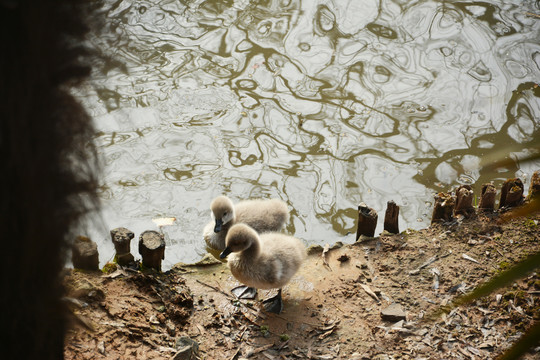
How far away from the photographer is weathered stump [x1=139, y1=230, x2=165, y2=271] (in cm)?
478

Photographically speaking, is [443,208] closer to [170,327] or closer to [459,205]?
[459,205]

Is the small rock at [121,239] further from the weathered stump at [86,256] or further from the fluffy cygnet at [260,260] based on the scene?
the fluffy cygnet at [260,260]

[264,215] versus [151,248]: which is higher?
[264,215]

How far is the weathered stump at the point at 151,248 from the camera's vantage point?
4776 millimetres

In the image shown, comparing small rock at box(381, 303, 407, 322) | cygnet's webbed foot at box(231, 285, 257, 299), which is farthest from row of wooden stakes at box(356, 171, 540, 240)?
cygnet's webbed foot at box(231, 285, 257, 299)

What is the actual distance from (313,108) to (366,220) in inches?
88.3

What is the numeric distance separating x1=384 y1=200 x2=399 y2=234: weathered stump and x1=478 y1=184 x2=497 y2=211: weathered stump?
3.06 ft

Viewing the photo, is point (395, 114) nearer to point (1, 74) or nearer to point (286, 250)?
point (286, 250)

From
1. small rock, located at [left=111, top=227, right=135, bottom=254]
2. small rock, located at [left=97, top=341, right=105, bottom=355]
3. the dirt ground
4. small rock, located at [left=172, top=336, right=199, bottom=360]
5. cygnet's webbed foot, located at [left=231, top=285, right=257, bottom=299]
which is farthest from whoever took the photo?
cygnet's webbed foot, located at [left=231, top=285, right=257, bottom=299]

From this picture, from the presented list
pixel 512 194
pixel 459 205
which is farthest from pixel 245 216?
pixel 512 194

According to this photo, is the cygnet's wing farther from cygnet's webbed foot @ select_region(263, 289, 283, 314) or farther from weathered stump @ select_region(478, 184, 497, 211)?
weathered stump @ select_region(478, 184, 497, 211)

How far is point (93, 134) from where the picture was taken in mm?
2244

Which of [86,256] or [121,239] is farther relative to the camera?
[121,239]

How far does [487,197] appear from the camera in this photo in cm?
553
